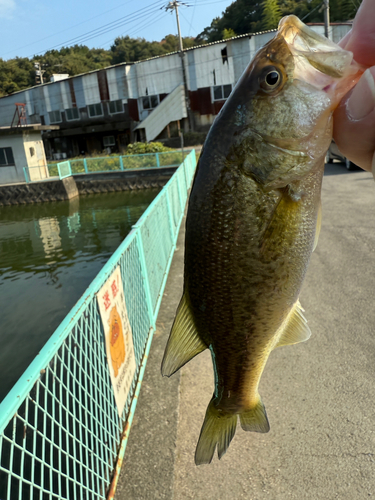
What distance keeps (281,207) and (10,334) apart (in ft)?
28.1

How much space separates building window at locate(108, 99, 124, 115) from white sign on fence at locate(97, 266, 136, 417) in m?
42.9

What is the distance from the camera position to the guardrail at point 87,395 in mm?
2074

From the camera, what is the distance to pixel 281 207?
4.49ft

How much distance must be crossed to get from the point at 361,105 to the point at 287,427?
3.12 m

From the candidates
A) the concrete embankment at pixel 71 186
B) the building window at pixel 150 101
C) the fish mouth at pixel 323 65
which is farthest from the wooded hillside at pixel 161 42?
the fish mouth at pixel 323 65

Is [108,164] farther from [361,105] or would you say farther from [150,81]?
[361,105]

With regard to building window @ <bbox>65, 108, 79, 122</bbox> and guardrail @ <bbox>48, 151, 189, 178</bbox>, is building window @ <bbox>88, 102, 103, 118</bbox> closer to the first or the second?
building window @ <bbox>65, 108, 79, 122</bbox>

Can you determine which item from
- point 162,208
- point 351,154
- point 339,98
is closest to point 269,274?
point 351,154

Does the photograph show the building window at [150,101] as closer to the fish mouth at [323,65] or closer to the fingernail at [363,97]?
the fish mouth at [323,65]

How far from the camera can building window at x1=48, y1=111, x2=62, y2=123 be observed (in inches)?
1820

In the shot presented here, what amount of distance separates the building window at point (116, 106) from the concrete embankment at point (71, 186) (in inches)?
749

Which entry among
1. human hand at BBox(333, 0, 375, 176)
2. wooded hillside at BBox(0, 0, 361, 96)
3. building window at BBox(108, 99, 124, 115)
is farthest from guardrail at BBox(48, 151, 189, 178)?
wooded hillside at BBox(0, 0, 361, 96)

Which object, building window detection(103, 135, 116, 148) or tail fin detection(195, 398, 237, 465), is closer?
tail fin detection(195, 398, 237, 465)

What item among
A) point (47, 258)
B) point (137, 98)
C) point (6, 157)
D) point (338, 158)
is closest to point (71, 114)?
point (137, 98)
